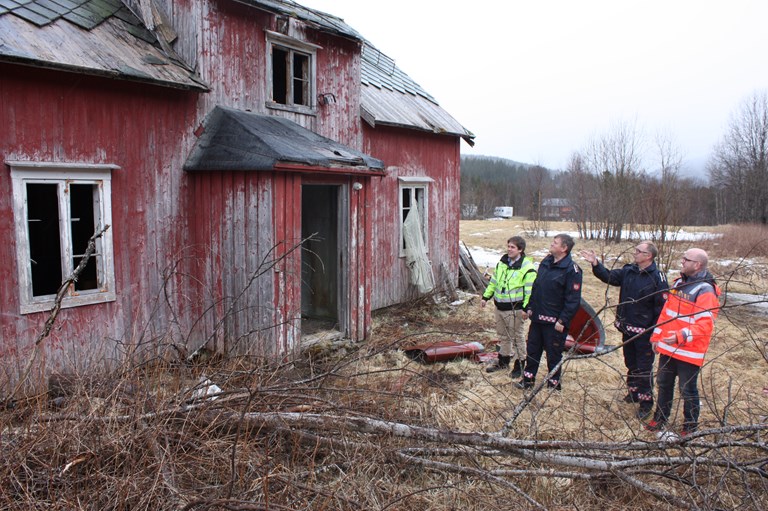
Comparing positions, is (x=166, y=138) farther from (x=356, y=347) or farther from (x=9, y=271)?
(x=356, y=347)

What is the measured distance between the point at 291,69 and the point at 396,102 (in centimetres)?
355

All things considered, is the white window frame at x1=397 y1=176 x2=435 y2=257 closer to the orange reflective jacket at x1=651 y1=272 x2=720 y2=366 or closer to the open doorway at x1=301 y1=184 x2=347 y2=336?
the open doorway at x1=301 y1=184 x2=347 y2=336

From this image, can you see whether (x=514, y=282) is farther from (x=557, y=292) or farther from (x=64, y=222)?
(x=64, y=222)

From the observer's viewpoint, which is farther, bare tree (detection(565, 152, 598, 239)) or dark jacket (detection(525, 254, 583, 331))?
A: bare tree (detection(565, 152, 598, 239))

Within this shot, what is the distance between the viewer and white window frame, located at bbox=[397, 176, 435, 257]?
421 inches

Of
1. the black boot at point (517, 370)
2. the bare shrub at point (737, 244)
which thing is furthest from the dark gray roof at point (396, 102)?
the bare shrub at point (737, 244)

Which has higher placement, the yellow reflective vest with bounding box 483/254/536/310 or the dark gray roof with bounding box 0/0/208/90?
the dark gray roof with bounding box 0/0/208/90

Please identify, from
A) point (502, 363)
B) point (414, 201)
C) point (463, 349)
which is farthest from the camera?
point (414, 201)

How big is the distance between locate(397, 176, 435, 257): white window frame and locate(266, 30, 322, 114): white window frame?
2.86 metres

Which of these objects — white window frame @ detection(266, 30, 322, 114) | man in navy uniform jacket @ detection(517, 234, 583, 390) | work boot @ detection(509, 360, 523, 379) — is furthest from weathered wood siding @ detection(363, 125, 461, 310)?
man in navy uniform jacket @ detection(517, 234, 583, 390)

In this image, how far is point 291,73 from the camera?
7.99 m

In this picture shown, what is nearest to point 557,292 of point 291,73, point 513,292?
point 513,292

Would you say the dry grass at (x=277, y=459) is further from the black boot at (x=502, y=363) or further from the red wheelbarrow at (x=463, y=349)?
the red wheelbarrow at (x=463, y=349)

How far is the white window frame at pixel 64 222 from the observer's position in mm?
5215
